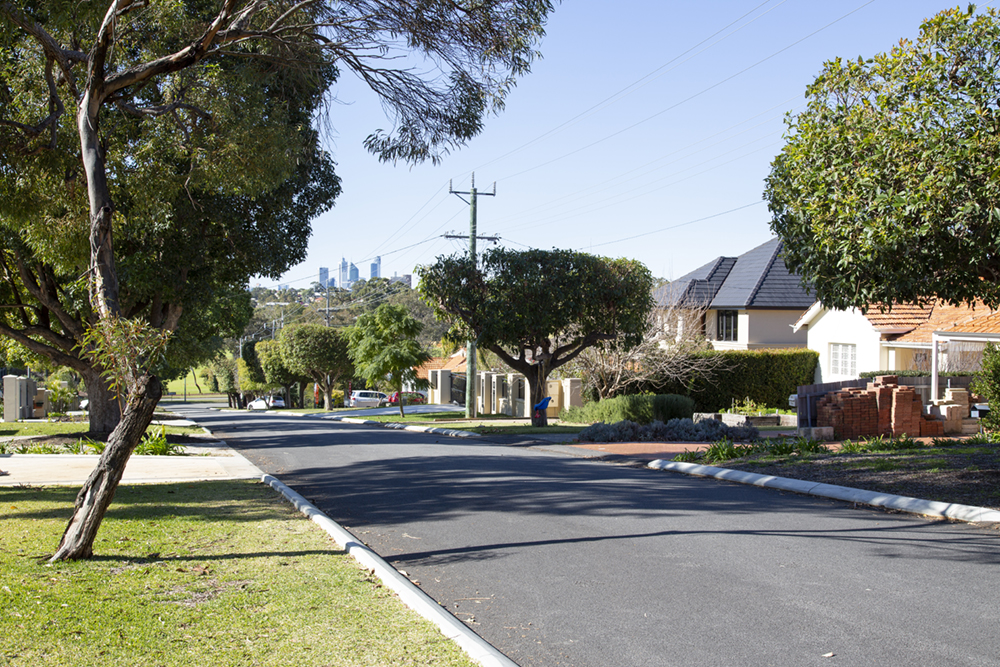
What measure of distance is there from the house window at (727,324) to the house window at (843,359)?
261 inches

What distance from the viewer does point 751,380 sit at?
31.2 metres

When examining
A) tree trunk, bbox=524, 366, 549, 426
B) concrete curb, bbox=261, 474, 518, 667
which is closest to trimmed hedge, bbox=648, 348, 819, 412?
tree trunk, bbox=524, 366, 549, 426

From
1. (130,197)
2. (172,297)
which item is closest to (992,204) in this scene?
(130,197)

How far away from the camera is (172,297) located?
18422 mm

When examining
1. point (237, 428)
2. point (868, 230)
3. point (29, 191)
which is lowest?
point (237, 428)

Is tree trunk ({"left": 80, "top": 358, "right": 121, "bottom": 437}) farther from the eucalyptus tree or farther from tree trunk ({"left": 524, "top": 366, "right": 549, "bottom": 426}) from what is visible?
A: tree trunk ({"left": 524, "top": 366, "right": 549, "bottom": 426})

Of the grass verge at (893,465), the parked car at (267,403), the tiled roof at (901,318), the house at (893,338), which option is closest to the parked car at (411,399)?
the parked car at (267,403)

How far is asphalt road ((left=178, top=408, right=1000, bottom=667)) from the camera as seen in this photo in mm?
5340

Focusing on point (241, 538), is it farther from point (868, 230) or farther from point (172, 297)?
point (172, 297)

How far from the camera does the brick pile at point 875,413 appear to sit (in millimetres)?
18562

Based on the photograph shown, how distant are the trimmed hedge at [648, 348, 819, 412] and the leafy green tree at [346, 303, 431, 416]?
13.4 metres

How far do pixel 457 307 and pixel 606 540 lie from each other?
1797cm

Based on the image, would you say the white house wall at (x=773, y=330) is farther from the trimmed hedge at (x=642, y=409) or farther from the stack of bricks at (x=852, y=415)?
the stack of bricks at (x=852, y=415)

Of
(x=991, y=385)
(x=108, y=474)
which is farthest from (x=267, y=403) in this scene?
(x=108, y=474)
